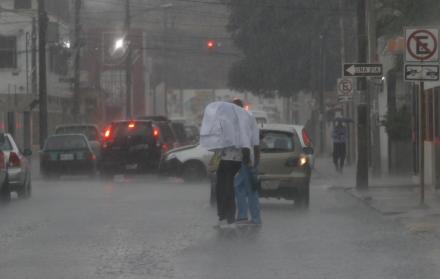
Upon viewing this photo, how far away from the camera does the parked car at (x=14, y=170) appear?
22.2 m

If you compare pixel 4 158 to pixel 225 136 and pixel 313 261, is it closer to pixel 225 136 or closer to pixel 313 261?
pixel 225 136

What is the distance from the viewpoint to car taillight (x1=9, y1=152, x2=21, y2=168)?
22800 mm

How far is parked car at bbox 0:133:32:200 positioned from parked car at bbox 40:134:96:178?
972 centimetres

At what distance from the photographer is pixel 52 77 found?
63281 millimetres

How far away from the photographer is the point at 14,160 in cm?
2298

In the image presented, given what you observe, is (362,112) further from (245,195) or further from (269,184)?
(245,195)

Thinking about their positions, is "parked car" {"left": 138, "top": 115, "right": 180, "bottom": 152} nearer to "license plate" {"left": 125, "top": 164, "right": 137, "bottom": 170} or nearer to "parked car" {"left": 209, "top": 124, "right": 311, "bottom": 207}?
"license plate" {"left": 125, "top": 164, "right": 137, "bottom": 170}

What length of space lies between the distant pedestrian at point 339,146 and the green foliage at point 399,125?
3515 mm

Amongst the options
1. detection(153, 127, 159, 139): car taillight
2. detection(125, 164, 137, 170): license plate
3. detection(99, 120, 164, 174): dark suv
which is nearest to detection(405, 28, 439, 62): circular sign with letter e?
detection(99, 120, 164, 174): dark suv

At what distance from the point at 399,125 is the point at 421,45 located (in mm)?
12582

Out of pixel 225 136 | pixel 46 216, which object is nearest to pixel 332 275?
pixel 225 136

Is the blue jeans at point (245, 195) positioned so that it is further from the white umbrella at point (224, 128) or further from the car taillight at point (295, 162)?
the car taillight at point (295, 162)

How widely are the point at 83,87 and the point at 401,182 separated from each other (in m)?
46.1

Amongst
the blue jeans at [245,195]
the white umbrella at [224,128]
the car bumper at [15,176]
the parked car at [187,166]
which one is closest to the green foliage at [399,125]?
the parked car at [187,166]
